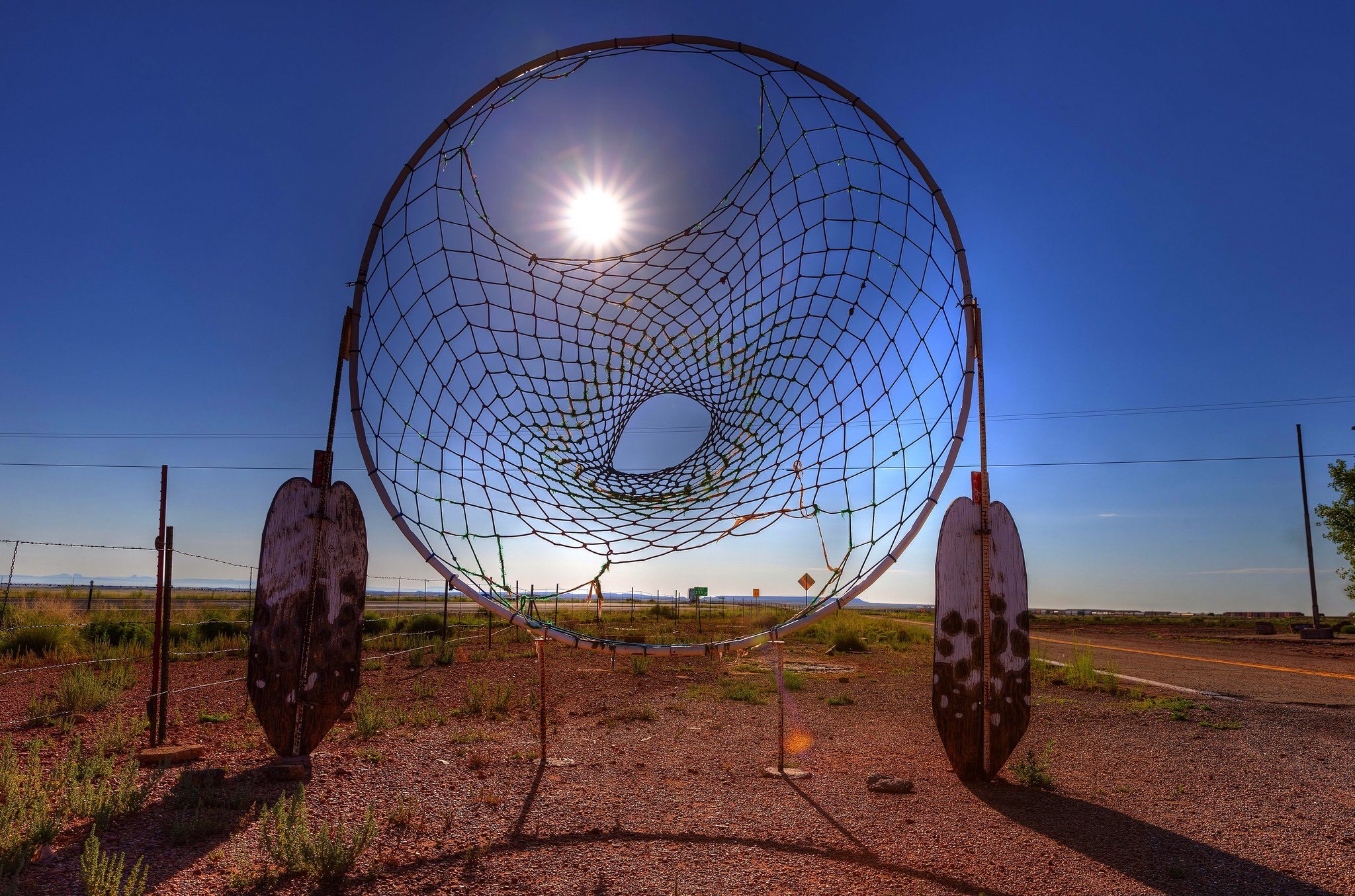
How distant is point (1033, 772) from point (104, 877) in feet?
17.7

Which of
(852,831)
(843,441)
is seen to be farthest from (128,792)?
(843,441)

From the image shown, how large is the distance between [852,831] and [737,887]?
1102 millimetres

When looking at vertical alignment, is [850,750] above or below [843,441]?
below

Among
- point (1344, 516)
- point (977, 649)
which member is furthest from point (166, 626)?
point (1344, 516)

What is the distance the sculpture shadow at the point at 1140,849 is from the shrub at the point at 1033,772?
0.18m

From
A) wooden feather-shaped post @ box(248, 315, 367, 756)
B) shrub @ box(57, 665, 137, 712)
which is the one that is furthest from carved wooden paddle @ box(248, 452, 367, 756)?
shrub @ box(57, 665, 137, 712)

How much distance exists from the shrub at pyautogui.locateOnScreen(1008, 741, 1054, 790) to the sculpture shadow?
0.18 metres

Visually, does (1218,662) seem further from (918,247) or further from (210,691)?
(210,691)

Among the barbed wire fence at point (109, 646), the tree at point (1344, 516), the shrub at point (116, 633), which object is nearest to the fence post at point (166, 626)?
the barbed wire fence at point (109, 646)

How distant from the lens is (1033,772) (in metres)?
5.21

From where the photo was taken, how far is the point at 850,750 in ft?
21.5

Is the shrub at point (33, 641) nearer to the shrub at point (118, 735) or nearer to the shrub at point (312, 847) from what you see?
the shrub at point (118, 735)

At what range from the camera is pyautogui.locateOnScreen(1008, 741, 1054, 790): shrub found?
5.15 metres

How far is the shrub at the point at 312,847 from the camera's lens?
3.29m
